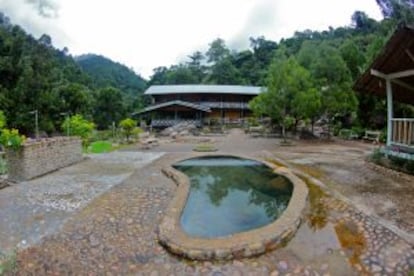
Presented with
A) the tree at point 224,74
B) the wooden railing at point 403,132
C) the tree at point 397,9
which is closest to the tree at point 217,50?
the tree at point 224,74

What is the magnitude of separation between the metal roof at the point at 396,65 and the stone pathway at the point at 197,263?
5137mm

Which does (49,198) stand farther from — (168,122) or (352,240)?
(168,122)

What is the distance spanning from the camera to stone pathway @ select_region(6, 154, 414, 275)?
4.48 meters

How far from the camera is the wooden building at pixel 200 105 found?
35281mm

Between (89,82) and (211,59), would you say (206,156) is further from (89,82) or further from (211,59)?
(211,59)

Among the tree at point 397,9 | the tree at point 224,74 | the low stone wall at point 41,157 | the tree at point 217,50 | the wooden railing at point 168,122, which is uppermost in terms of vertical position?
the tree at point 217,50

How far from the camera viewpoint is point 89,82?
146 feet

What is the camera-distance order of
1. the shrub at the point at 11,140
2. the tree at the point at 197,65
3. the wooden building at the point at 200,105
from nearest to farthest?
the shrub at the point at 11,140 → the wooden building at the point at 200,105 → the tree at the point at 197,65

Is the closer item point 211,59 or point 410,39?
point 410,39

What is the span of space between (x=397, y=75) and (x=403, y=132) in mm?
1763

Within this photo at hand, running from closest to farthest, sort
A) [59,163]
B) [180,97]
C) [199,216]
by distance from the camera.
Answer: [199,216] < [59,163] < [180,97]

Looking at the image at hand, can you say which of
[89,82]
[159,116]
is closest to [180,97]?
[159,116]

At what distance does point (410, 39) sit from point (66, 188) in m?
9.68

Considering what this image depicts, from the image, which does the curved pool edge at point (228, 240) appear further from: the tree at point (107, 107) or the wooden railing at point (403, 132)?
the tree at point (107, 107)
